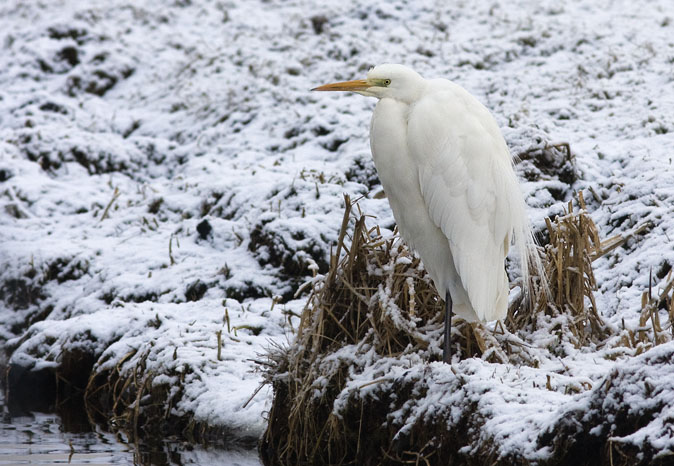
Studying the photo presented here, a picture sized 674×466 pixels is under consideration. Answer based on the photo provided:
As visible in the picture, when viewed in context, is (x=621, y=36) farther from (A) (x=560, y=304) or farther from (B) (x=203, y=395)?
(B) (x=203, y=395)

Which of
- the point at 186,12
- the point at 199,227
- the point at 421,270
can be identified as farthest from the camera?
the point at 186,12

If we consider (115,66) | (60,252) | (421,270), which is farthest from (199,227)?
(115,66)

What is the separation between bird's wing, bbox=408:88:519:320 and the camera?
4.44 meters

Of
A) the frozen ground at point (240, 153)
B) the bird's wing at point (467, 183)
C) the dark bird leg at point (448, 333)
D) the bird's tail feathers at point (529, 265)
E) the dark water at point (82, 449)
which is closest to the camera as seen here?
the dark bird leg at point (448, 333)

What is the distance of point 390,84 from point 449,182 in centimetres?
58

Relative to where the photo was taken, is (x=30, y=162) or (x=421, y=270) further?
(x=30, y=162)

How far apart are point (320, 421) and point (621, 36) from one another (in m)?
7.30

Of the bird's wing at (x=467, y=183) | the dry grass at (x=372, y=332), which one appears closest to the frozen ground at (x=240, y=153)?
the dry grass at (x=372, y=332)

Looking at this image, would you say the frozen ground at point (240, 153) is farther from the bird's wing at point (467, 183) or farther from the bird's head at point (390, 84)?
the bird's head at point (390, 84)

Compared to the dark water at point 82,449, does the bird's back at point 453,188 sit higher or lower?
higher

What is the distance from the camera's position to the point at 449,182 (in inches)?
177

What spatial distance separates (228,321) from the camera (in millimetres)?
5938

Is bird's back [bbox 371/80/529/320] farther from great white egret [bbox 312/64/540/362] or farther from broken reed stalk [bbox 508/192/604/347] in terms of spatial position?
broken reed stalk [bbox 508/192/604/347]

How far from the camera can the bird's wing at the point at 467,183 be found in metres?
4.44
